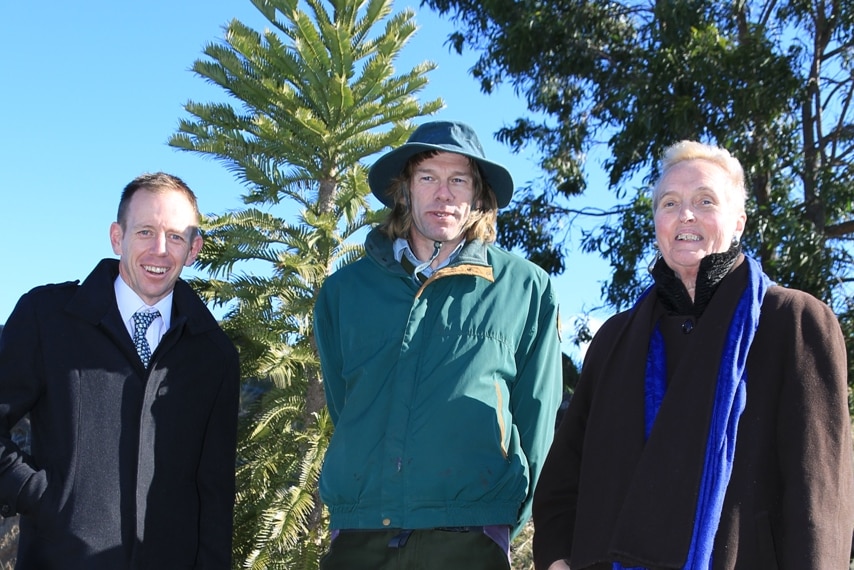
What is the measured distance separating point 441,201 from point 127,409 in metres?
1.30

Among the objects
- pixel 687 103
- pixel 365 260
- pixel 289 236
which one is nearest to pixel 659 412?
pixel 365 260

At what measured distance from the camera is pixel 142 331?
130 inches

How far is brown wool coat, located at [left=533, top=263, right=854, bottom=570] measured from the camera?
2377mm

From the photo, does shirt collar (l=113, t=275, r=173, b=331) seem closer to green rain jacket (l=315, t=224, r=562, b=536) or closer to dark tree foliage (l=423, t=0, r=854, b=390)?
green rain jacket (l=315, t=224, r=562, b=536)

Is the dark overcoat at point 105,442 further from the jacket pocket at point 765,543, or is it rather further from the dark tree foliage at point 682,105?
the dark tree foliage at point 682,105

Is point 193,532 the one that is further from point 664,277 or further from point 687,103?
point 687,103

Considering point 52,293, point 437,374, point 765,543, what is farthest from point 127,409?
point 765,543

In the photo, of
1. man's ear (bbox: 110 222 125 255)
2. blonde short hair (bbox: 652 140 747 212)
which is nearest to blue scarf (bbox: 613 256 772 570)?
blonde short hair (bbox: 652 140 747 212)

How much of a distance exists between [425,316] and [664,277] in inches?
32.1

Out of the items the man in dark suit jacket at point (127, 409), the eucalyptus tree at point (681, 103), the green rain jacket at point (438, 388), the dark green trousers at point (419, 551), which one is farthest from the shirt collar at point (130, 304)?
the eucalyptus tree at point (681, 103)

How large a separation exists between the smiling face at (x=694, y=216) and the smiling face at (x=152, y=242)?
5.62ft

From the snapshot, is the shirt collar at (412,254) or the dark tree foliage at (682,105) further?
the dark tree foliage at (682,105)

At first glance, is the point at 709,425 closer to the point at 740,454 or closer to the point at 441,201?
the point at 740,454

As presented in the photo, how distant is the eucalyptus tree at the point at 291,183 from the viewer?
6.14 m
